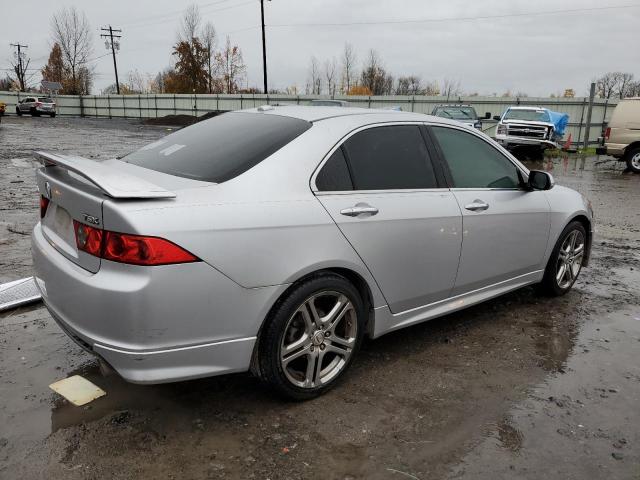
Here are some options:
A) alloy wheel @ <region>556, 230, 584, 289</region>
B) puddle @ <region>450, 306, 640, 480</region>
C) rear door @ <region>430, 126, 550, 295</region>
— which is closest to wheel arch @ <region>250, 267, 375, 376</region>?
rear door @ <region>430, 126, 550, 295</region>

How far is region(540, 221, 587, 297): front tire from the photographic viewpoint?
189 inches

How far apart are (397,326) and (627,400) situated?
143cm

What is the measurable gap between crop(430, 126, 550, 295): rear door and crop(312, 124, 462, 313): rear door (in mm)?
157

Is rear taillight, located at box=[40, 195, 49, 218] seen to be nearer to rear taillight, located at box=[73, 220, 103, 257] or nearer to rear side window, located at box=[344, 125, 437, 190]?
rear taillight, located at box=[73, 220, 103, 257]

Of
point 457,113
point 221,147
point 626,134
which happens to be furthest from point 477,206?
point 457,113

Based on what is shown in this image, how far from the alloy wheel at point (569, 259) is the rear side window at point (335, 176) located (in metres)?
2.60

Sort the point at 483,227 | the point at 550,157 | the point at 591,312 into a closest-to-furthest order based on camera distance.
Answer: the point at 483,227 < the point at 591,312 < the point at 550,157

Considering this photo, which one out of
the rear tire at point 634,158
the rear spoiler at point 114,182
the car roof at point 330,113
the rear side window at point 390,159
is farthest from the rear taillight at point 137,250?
the rear tire at point 634,158

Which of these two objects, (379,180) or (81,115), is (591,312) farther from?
(81,115)

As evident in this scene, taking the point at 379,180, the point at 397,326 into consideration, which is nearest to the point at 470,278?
the point at 397,326

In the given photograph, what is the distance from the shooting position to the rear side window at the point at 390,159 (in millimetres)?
3312

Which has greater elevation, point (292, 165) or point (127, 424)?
point (292, 165)

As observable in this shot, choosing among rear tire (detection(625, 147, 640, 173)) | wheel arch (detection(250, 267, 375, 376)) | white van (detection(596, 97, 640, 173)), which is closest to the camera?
wheel arch (detection(250, 267, 375, 376))

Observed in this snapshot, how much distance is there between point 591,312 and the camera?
472cm
